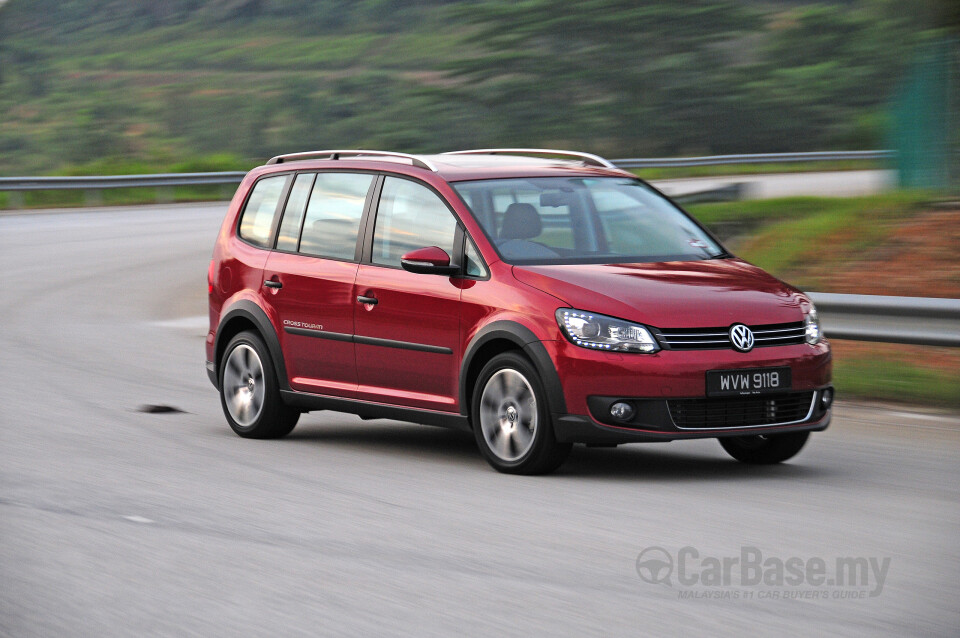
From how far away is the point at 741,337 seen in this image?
7.29 m

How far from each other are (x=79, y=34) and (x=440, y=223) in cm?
13373

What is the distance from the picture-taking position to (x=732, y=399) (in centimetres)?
730

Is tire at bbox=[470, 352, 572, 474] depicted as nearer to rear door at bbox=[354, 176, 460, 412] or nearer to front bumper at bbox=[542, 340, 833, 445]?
front bumper at bbox=[542, 340, 833, 445]

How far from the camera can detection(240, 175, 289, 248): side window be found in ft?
31.2

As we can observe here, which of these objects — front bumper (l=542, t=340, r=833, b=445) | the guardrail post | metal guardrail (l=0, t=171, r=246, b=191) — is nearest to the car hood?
front bumper (l=542, t=340, r=833, b=445)

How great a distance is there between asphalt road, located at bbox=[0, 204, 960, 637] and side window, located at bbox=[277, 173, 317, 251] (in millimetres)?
1199

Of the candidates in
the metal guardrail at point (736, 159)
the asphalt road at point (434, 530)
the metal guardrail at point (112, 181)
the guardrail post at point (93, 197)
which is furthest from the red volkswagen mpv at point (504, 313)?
the metal guardrail at point (736, 159)

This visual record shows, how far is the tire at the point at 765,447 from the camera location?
793cm

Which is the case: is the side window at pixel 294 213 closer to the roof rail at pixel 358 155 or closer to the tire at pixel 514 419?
the roof rail at pixel 358 155

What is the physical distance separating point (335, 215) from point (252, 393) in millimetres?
1243

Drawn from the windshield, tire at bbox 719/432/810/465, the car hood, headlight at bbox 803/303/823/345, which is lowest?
tire at bbox 719/432/810/465

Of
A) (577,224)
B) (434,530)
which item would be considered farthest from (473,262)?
(434,530)

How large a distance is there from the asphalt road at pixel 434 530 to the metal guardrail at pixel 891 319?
1.59 feet

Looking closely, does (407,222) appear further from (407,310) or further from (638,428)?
(638,428)
